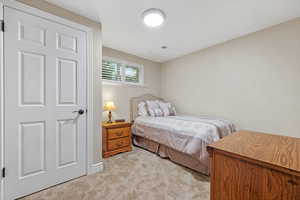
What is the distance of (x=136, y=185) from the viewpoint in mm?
1675

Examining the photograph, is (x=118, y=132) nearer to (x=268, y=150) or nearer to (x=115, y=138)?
(x=115, y=138)

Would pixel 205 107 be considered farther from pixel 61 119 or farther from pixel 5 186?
pixel 5 186

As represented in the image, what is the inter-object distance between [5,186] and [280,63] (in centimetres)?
407

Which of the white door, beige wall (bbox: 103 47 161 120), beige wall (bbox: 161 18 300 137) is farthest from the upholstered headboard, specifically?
the white door

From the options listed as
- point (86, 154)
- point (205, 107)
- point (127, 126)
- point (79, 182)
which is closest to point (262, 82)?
point (205, 107)

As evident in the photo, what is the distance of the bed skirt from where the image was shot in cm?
198

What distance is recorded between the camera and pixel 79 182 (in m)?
1.73

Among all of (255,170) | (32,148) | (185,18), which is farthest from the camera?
(185,18)

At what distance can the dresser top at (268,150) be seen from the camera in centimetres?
64

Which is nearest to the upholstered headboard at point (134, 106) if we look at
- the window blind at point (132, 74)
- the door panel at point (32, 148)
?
the window blind at point (132, 74)

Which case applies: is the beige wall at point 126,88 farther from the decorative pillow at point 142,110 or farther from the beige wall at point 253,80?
the beige wall at point 253,80

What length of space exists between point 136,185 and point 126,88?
7.40 feet

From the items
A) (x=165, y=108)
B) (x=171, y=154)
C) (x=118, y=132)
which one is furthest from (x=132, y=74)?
(x=171, y=154)

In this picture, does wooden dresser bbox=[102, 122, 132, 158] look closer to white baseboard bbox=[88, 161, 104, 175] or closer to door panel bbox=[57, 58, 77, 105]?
white baseboard bbox=[88, 161, 104, 175]
